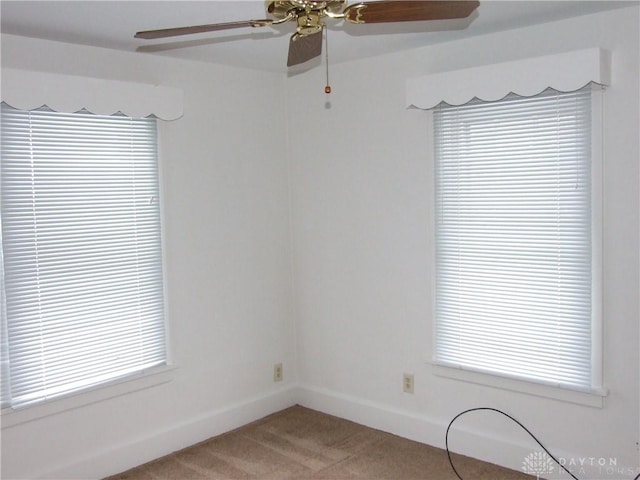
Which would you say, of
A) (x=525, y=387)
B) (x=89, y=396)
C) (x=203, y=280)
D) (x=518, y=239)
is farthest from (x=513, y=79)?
(x=89, y=396)

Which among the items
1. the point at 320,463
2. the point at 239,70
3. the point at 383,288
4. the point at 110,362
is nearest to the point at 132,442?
the point at 110,362

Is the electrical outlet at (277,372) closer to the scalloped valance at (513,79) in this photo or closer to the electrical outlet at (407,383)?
the electrical outlet at (407,383)

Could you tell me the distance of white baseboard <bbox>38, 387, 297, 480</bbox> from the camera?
3271 mm

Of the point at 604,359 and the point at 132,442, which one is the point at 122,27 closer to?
the point at 132,442

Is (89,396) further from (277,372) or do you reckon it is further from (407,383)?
(407,383)

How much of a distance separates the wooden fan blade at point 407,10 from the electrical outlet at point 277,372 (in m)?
2.76

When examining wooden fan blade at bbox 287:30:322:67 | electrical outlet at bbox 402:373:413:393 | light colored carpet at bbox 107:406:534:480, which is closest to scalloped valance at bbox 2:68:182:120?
wooden fan blade at bbox 287:30:322:67

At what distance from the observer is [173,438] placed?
3.67m

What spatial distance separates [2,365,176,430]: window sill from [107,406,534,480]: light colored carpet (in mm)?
445

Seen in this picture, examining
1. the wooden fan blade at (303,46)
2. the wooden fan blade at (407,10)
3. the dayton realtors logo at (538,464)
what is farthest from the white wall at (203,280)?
the wooden fan blade at (407,10)

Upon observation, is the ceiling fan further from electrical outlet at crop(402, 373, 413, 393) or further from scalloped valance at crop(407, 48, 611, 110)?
electrical outlet at crop(402, 373, 413, 393)

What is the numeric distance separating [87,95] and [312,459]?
2337mm

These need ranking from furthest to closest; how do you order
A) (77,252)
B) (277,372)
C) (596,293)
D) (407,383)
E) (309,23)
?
(277,372) → (407,383) → (77,252) → (596,293) → (309,23)

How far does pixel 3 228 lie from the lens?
9.80ft
